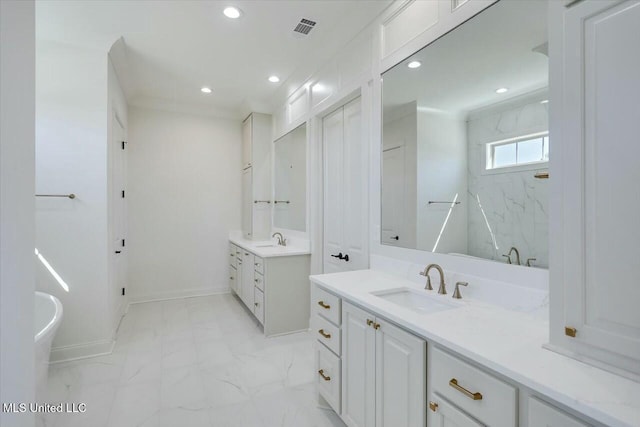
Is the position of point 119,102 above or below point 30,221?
above

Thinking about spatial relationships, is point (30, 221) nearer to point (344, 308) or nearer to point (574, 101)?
point (344, 308)

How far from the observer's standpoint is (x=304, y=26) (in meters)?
2.58

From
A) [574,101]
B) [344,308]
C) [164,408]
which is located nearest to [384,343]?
[344,308]

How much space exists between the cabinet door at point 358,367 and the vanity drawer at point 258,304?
1659 millimetres

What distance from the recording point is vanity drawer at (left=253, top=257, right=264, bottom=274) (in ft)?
10.7

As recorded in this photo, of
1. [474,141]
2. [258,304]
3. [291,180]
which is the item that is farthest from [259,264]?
[474,141]

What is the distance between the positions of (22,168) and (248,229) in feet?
12.5

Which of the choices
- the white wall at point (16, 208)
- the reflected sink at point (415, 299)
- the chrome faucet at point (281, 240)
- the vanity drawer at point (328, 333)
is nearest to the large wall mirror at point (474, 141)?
the reflected sink at point (415, 299)

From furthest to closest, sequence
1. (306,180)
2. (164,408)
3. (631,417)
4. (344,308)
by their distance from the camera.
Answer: (306,180), (164,408), (344,308), (631,417)

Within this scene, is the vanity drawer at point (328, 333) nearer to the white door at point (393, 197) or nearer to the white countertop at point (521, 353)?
the white countertop at point (521, 353)

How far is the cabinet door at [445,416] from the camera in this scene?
104 centimetres

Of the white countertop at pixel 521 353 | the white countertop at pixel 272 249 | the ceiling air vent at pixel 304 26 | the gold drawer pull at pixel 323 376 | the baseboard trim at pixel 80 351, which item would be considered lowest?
the baseboard trim at pixel 80 351

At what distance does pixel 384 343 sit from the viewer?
1.45 m

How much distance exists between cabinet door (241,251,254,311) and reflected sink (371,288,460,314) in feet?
7.09
